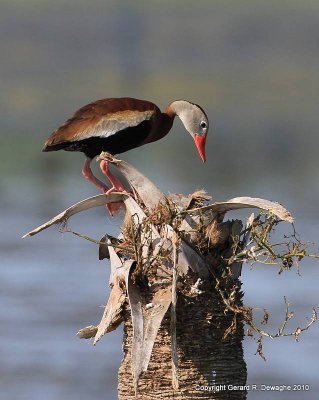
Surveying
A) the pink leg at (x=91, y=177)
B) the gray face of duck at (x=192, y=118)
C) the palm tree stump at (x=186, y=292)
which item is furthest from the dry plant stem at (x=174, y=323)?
the gray face of duck at (x=192, y=118)

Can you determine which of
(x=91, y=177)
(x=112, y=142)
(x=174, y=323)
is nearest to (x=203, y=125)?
(x=112, y=142)

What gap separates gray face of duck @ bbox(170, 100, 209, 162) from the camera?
905 cm

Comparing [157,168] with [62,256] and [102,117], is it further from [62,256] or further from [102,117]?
[102,117]

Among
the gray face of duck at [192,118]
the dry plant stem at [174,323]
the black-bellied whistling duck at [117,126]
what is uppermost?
the gray face of duck at [192,118]

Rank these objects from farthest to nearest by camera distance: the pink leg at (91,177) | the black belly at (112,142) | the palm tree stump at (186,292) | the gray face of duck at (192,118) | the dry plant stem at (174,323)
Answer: the gray face of duck at (192,118) < the black belly at (112,142) < the pink leg at (91,177) < the palm tree stump at (186,292) < the dry plant stem at (174,323)

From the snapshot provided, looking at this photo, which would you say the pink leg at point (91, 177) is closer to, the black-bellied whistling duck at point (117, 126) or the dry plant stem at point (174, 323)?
the black-bellied whistling duck at point (117, 126)

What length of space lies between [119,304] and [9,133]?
73.7 feet

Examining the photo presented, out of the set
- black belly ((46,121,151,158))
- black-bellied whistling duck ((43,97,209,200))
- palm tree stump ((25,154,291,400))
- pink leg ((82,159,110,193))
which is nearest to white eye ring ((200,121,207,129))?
black-bellied whistling duck ((43,97,209,200))

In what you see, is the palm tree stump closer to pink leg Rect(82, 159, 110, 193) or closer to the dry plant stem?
the dry plant stem

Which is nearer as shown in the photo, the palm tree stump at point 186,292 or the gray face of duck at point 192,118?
the palm tree stump at point 186,292

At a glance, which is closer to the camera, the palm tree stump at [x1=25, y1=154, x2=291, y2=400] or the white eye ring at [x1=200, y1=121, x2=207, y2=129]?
the palm tree stump at [x1=25, y1=154, x2=291, y2=400]

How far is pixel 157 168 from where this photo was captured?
23250 millimetres

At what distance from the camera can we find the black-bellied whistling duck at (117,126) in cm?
825

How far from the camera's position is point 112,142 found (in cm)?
877
